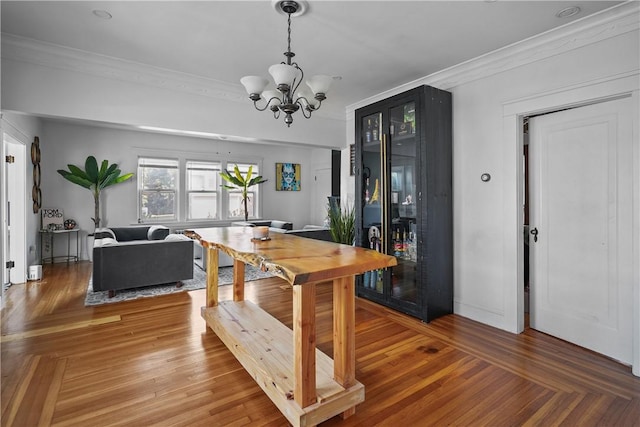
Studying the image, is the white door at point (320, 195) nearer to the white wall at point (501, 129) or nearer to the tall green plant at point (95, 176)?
the tall green plant at point (95, 176)

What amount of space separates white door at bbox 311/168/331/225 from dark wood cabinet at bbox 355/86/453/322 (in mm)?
4347

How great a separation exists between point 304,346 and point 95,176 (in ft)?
20.7

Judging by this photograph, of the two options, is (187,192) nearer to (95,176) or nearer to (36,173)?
(95,176)

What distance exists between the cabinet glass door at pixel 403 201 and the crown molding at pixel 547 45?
1.85ft

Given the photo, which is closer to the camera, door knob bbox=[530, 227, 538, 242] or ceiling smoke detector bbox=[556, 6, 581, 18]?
ceiling smoke detector bbox=[556, 6, 581, 18]

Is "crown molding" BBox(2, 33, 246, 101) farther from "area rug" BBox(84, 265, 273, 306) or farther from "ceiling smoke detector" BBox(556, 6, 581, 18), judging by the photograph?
"ceiling smoke detector" BBox(556, 6, 581, 18)

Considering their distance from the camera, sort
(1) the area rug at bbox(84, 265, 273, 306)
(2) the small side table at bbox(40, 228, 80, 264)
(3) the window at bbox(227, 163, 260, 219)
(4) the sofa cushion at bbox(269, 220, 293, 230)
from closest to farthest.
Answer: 1. (1) the area rug at bbox(84, 265, 273, 306)
2. (2) the small side table at bbox(40, 228, 80, 264)
3. (4) the sofa cushion at bbox(269, 220, 293, 230)
4. (3) the window at bbox(227, 163, 260, 219)

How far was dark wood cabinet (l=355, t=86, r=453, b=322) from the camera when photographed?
129 inches

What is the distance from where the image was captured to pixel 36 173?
5.52m

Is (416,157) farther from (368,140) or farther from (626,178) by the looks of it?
(626,178)

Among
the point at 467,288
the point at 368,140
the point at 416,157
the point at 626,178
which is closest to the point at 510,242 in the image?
the point at 467,288

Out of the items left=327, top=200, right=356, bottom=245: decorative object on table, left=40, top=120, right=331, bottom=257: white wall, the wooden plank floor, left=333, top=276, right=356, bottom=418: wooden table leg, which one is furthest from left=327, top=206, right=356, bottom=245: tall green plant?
left=40, top=120, right=331, bottom=257: white wall

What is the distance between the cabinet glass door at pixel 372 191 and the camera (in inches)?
150

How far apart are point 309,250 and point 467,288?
2122 millimetres
